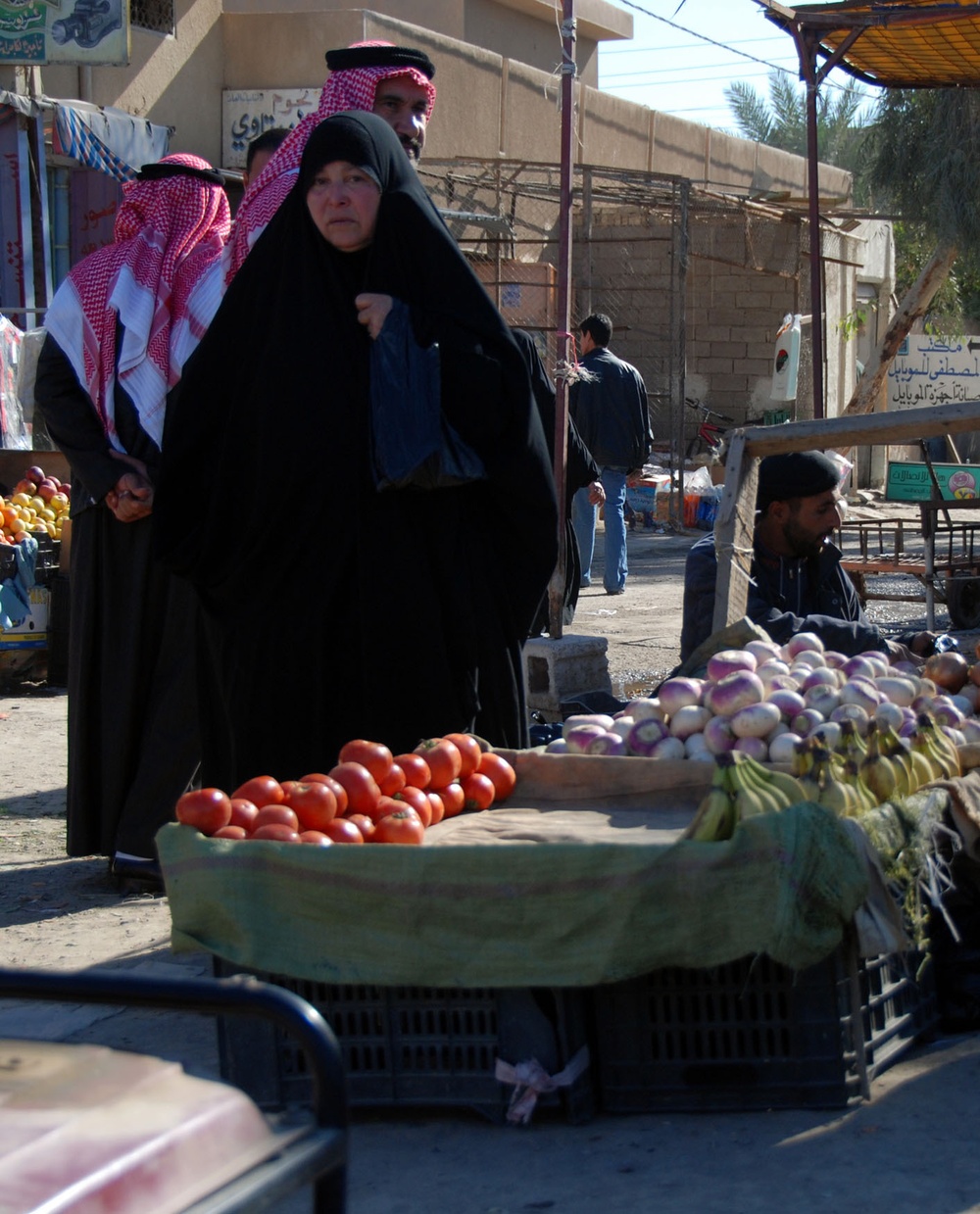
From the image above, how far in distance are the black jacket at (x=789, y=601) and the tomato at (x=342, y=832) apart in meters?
1.66

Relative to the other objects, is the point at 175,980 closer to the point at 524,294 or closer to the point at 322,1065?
the point at 322,1065

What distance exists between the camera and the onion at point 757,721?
3.19 metres

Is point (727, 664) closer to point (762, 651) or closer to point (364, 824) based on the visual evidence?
point (762, 651)

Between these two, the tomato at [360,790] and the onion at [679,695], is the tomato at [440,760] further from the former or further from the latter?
the onion at [679,695]

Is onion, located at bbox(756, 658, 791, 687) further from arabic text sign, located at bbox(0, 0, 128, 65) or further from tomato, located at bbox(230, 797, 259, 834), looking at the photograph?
arabic text sign, located at bbox(0, 0, 128, 65)

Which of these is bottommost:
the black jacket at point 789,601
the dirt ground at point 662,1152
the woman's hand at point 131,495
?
the dirt ground at point 662,1152

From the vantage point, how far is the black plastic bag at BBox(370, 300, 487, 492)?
10.9 feet

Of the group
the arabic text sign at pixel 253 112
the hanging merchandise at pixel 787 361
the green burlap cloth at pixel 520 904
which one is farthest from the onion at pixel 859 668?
the hanging merchandise at pixel 787 361

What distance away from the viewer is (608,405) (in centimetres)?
1002

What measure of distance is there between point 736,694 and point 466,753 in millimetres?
574

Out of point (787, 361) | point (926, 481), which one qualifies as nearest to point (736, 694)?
point (926, 481)

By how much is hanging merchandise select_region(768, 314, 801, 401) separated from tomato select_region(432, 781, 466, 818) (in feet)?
42.6

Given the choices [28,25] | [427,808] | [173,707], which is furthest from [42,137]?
[427,808]

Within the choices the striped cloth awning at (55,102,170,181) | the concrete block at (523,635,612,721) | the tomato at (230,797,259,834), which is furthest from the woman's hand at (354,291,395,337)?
→ the striped cloth awning at (55,102,170,181)
